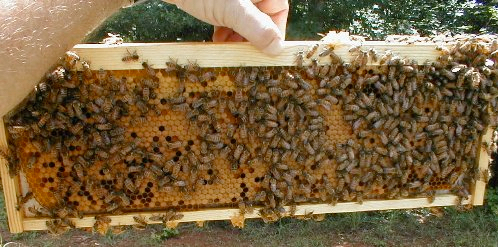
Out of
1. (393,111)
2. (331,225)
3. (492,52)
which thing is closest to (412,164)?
(393,111)

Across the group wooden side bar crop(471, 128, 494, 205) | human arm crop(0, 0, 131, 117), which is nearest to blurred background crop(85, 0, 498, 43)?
wooden side bar crop(471, 128, 494, 205)

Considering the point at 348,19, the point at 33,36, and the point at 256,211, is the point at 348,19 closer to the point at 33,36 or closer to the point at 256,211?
the point at 256,211

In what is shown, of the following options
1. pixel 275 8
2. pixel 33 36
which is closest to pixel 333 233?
pixel 275 8

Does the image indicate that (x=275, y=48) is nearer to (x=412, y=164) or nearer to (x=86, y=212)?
(x=412, y=164)

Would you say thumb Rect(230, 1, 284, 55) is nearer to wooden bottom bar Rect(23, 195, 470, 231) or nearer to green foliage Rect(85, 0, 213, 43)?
wooden bottom bar Rect(23, 195, 470, 231)

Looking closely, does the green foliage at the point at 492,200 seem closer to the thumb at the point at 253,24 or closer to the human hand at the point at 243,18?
the human hand at the point at 243,18
